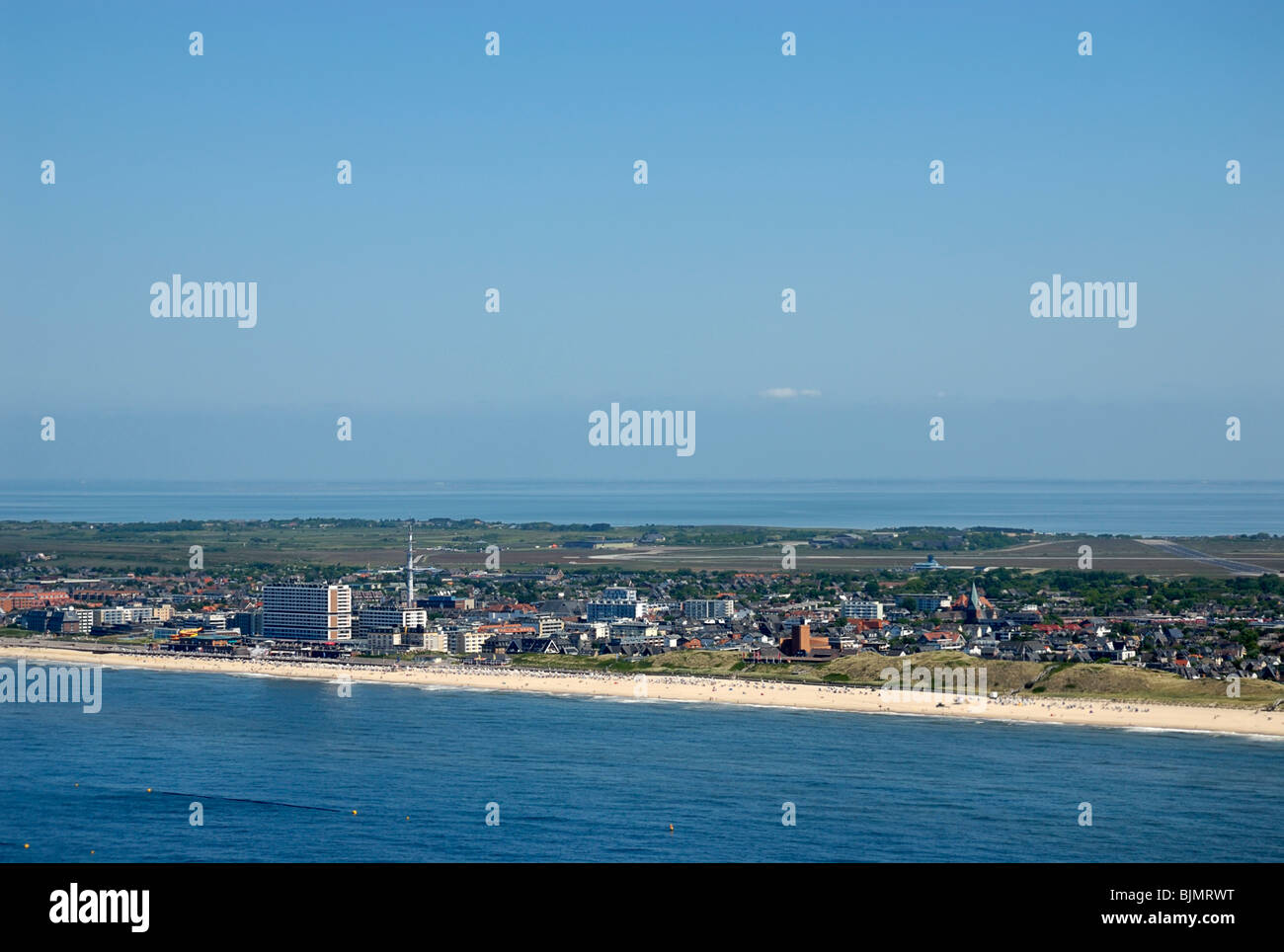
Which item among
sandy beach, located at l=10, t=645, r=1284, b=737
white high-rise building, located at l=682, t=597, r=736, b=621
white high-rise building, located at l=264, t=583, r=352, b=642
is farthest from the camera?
white high-rise building, located at l=682, t=597, r=736, b=621

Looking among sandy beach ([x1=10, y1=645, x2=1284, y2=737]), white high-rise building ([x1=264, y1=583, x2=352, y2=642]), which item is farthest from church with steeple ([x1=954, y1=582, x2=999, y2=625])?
white high-rise building ([x1=264, y1=583, x2=352, y2=642])

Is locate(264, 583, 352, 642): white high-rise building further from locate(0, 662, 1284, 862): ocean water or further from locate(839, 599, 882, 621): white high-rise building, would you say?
locate(839, 599, 882, 621): white high-rise building

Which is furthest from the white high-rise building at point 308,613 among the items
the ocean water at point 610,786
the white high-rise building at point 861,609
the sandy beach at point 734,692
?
the white high-rise building at point 861,609

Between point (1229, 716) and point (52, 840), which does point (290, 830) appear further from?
point (1229, 716)

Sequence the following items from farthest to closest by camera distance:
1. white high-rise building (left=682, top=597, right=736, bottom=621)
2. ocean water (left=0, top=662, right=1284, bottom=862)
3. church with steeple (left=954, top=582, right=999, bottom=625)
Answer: white high-rise building (left=682, top=597, right=736, bottom=621), church with steeple (left=954, top=582, right=999, bottom=625), ocean water (left=0, top=662, right=1284, bottom=862)

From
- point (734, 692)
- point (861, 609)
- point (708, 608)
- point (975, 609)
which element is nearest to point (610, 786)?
point (734, 692)

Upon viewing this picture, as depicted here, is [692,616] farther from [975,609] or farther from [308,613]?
[308,613]
